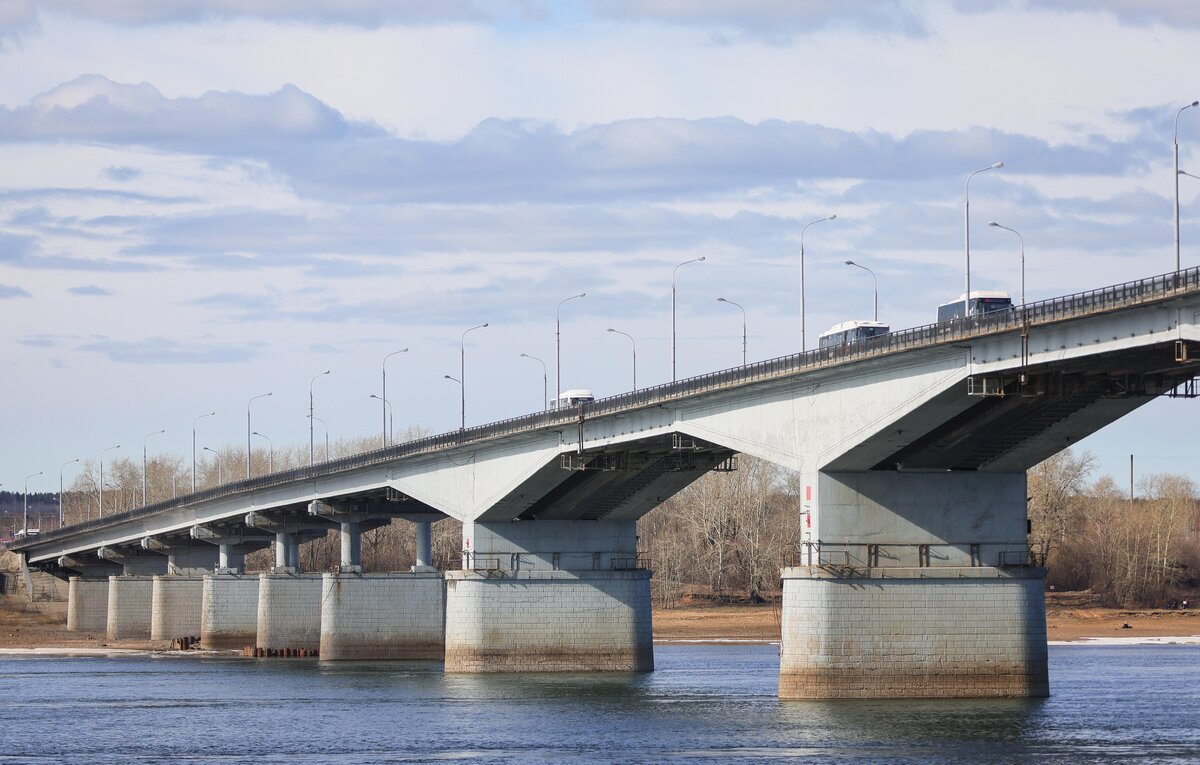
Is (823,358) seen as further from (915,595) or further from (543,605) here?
(543,605)

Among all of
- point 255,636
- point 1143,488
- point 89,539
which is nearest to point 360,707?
point 255,636

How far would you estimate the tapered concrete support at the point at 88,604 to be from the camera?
156 meters

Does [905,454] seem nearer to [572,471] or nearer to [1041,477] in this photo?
[572,471]

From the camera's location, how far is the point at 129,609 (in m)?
143

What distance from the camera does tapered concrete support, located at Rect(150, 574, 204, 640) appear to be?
133750 millimetres

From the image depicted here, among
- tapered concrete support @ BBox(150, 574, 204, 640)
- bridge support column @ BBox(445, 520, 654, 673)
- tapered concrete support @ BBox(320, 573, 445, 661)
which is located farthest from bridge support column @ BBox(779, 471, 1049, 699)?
tapered concrete support @ BBox(150, 574, 204, 640)

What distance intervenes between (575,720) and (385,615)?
132ft

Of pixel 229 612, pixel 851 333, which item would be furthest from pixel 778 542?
pixel 851 333

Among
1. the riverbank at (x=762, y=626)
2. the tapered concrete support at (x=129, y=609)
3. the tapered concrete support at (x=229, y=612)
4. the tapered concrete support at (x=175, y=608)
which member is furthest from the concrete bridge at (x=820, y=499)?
the tapered concrete support at (x=129, y=609)

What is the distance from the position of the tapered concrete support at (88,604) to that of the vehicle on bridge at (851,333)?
9993 centimetres

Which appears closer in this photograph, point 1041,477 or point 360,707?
point 360,707

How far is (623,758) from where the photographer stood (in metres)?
55.2

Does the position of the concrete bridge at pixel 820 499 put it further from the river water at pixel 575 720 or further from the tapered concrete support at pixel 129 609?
the tapered concrete support at pixel 129 609

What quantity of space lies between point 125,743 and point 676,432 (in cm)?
2684
